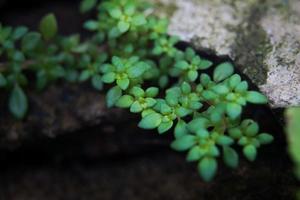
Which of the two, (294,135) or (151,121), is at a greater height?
(294,135)

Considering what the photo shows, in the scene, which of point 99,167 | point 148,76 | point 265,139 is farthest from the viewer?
point 99,167

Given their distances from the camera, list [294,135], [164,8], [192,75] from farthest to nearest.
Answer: [164,8] → [192,75] → [294,135]

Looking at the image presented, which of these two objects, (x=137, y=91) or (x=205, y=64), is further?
(x=205, y=64)

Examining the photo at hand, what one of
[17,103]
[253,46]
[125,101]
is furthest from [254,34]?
[17,103]

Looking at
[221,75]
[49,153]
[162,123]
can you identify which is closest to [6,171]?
[49,153]

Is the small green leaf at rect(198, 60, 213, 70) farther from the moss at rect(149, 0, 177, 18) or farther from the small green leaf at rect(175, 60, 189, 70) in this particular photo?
the moss at rect(149, 0, 177, 18)

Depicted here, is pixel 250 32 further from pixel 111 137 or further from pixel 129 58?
pixel 111 137

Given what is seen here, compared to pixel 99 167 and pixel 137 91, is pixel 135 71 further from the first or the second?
pixel 99 167
